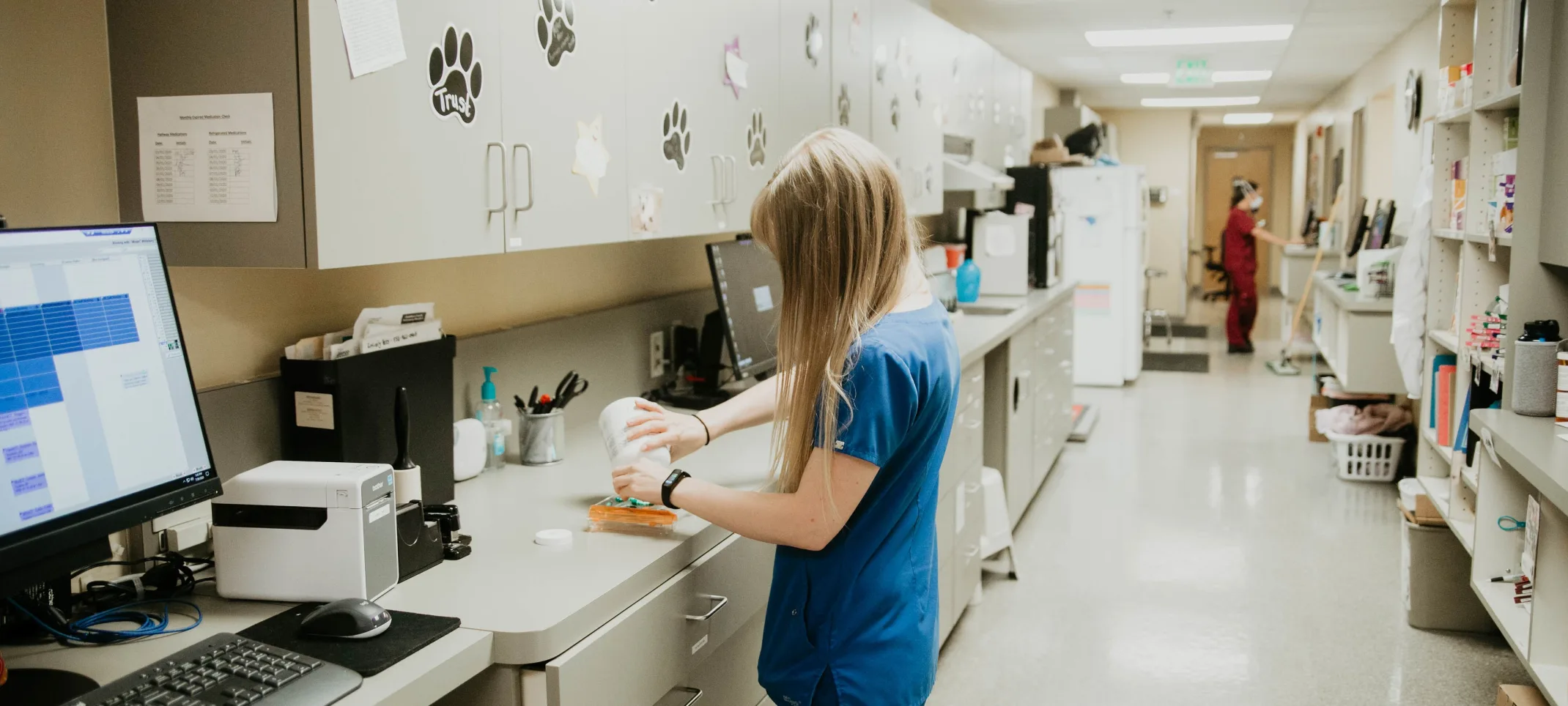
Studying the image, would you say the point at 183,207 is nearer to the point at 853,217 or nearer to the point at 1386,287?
the point at 853,217

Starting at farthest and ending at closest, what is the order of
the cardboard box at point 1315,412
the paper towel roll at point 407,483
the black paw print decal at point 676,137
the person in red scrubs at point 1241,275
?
1. the person in red scrubs at point 1241,275
2. the cardboard box at point 1315,412
3. the black paw print decal at point 676,137
4. the paper towel roll at point 407,483

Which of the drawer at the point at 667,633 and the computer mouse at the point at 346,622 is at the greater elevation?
the computer mouse at the point at 346,622

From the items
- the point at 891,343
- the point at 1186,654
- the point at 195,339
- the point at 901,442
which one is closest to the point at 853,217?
the point at 891,343

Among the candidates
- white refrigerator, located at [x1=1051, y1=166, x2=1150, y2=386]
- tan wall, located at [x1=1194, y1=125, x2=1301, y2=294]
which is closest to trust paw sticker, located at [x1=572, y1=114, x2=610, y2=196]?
white refrigerator, located at [x1=1051, y1=166, x2=1150, y2=386]

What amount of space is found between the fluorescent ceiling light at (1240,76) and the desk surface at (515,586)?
8.80 meters

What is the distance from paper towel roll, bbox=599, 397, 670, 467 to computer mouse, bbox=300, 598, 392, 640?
523 millimetres

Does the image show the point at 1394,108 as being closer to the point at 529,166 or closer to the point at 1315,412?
the point at 1315,412

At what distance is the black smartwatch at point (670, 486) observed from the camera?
5.78 feet

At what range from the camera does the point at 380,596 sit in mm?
1556

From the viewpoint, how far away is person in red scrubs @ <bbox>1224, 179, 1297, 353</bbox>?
973 cm

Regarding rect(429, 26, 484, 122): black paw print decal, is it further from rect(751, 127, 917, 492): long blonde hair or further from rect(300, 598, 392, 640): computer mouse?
rect(300, 598, 392, 640): computer mouse

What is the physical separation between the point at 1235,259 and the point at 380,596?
31.1 feet

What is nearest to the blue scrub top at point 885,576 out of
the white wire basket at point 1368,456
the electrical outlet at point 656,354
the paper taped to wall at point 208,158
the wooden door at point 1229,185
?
the paper taped to wall at point 208,158

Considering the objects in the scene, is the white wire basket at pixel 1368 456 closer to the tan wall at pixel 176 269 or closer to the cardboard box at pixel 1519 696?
the cardboard box at pixel 1519 696
